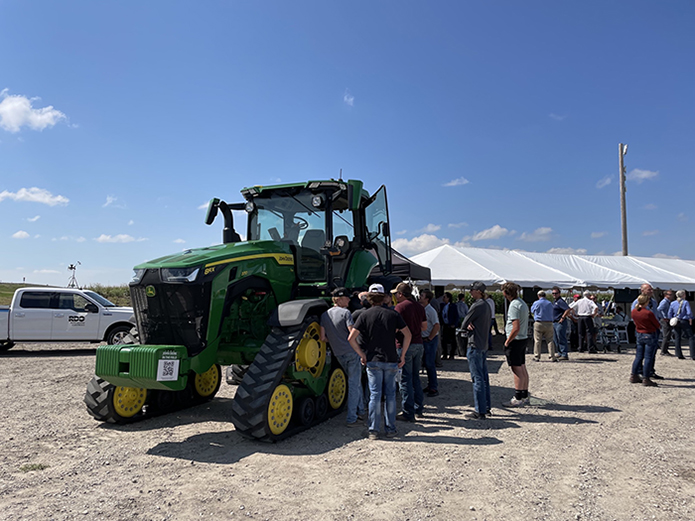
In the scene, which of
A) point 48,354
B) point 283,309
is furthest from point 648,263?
point 48,354

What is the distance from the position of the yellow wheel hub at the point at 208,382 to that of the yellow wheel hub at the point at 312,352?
1.94 meters

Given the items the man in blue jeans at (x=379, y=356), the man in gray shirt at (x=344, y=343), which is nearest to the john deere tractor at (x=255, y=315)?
the man in gray shirt at (x=344, y=343)

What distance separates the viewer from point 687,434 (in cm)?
564

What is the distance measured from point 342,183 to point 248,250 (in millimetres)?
1689

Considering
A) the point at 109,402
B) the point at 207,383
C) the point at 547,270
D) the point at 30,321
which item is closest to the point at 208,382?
the point at 207,383

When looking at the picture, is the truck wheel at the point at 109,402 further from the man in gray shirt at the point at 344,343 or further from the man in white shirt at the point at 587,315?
the man in white shirt at the point at 587,315

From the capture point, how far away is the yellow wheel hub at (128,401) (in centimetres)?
591

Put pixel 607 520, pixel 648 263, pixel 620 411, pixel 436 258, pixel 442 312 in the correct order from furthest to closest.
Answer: pixel 648 263 → pixel 436 258 → pixel 442 312 → pixel 620 411 → pixel 607 520

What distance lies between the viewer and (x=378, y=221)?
7.77m

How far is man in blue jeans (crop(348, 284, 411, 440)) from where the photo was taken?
5520 millimetres

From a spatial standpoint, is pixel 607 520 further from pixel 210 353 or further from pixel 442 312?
pixel 442 312

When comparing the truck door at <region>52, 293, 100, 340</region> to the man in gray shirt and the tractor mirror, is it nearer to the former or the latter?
the tractor mirror

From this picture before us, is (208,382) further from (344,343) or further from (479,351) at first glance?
(479,351)

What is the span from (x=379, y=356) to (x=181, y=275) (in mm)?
2350
